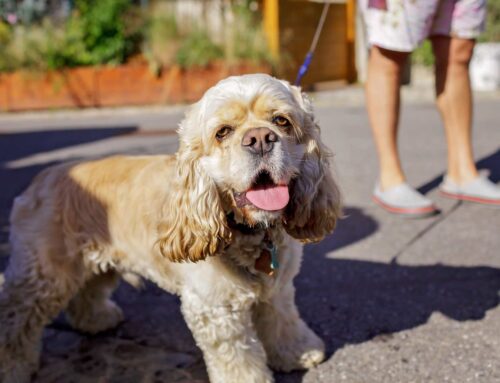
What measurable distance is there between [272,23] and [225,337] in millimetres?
12073

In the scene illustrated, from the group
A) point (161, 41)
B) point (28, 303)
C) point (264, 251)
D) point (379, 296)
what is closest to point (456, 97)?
point (379, 296)

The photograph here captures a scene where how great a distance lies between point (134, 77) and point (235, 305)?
415 inches

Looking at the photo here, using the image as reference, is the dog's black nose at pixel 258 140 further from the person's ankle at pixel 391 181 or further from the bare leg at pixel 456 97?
the bare leg at pixel 456 97

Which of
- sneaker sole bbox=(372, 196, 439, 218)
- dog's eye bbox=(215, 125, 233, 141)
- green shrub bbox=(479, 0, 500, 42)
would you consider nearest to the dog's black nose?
dog's eye bbox=(215, 125, 233, 141)

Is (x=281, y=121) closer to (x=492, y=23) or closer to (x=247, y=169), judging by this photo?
(x=247, y=169)

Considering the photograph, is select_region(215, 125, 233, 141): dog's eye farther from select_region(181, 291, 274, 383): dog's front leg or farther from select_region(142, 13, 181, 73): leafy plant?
select_region(142, 13, 181, 73): leafy plant

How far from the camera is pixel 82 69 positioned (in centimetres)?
1255

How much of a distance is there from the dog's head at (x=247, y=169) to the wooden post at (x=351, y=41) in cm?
1388

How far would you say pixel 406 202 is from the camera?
469 cm

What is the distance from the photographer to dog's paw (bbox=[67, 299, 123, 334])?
3320 mm

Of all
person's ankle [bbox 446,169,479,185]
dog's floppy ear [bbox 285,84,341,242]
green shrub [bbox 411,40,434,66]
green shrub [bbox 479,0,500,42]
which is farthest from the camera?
green shrub [bbox 411,40,434,66]

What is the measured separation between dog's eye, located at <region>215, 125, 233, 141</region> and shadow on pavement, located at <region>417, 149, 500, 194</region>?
327 cm

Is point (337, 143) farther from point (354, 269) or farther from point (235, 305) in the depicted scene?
point (235, 305)

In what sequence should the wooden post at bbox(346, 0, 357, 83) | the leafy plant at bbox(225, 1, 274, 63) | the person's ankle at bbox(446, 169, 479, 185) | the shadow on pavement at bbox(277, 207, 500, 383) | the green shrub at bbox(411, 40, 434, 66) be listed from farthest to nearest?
the wooden post at bbox(346, 0, 357, 83) → the green shrub at bbox(411, 40, 434, 66) → the leafy plant at bbox(225, 1, 274, 63) → the person's ankle at bbox(446, 169, 479, 185) → the shadow on pavement at bbox(277, 207, 500, 383)
